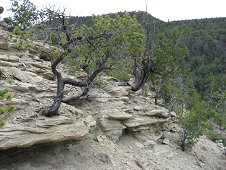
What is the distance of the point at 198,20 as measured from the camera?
90.1m

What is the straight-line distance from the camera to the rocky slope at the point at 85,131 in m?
8.94

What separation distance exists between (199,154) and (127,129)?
4.13m

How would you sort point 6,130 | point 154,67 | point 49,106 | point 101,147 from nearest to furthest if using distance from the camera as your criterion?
point 6,130 → point 49,106 → point 101,147 → point 154,67

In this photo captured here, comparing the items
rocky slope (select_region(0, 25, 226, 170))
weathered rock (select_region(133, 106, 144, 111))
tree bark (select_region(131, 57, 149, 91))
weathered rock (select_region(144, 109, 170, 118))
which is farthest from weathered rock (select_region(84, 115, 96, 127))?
tree bark (select_region(131, 57, 149, 91))

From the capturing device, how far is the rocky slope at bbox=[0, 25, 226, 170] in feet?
29.3

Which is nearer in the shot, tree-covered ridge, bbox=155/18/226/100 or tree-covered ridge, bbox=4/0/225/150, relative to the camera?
tree-covered ridge, bbox=4/0/225/150

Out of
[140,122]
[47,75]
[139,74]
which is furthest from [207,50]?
[47,75]

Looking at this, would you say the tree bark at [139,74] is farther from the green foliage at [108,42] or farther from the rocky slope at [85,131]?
the green foliage at [108,42]

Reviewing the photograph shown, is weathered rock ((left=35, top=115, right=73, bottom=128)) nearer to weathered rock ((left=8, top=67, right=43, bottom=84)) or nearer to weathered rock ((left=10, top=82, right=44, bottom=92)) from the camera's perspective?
weathered rock ((left=10, top=82, right=44, bottom=92))

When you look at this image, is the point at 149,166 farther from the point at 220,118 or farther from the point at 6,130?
the point at 220,118

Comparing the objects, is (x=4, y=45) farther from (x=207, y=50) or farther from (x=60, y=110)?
(x=207, y=50)

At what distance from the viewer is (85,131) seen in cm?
1004

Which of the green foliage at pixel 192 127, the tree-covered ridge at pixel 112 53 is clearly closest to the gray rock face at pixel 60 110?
the tree-covered ridge at pixel 112 53

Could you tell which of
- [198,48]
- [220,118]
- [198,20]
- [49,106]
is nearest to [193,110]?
[220,118]
